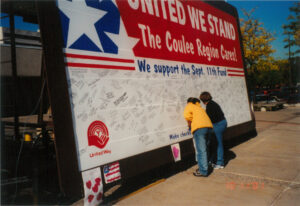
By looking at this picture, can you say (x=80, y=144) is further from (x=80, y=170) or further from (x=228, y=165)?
(x=228, y=165)

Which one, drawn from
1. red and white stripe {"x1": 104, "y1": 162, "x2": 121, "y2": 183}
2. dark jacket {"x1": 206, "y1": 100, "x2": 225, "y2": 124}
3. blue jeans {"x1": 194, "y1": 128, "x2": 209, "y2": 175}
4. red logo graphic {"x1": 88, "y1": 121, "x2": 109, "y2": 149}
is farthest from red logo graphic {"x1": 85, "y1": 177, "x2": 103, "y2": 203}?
dark jacket {"x1": 206, "y1": 100, "x2": 225, "y2": 124}

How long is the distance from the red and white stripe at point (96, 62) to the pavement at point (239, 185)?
7.47ft

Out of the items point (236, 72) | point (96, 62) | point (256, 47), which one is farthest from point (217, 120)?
point (256, 47)

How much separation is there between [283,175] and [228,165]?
1236 millimetres

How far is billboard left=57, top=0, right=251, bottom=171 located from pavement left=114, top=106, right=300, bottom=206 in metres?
0.78

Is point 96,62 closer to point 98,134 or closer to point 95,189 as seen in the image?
point 98,134

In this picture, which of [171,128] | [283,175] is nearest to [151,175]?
[171,128]

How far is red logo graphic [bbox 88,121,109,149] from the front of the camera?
157 inches

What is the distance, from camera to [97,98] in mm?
4164

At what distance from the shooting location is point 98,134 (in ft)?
13.5

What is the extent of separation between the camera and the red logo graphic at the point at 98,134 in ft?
13.1

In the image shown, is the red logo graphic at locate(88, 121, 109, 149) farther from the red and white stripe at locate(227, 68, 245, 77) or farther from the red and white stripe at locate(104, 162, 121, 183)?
the red and white stripe at locate(227, 68, 245, 77)
